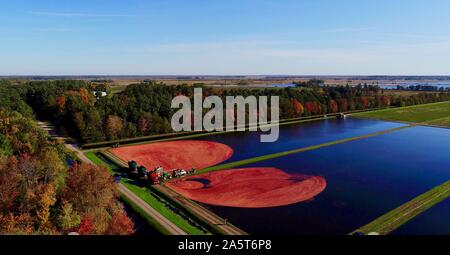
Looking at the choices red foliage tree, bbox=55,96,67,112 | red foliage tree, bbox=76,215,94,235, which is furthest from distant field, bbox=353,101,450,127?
red foliage tree, bbox=76,215,94,235

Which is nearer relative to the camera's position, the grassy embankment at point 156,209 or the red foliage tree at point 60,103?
the grassy embankment at point 156,209

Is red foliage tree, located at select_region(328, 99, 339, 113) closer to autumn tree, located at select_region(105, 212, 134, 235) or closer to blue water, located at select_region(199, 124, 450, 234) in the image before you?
blue water, located at select_region(199, 124, 450, 234)

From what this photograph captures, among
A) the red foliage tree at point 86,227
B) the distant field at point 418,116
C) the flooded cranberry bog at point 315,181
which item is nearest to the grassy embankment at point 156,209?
the flooded cranberry bog at point 315,181

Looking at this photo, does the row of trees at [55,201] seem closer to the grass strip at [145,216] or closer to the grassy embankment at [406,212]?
the grass strip at [145,216]

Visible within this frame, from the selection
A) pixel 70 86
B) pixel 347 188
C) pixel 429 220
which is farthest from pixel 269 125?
pixel 70 86

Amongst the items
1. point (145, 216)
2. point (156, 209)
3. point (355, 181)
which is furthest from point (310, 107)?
point (145, 216)
